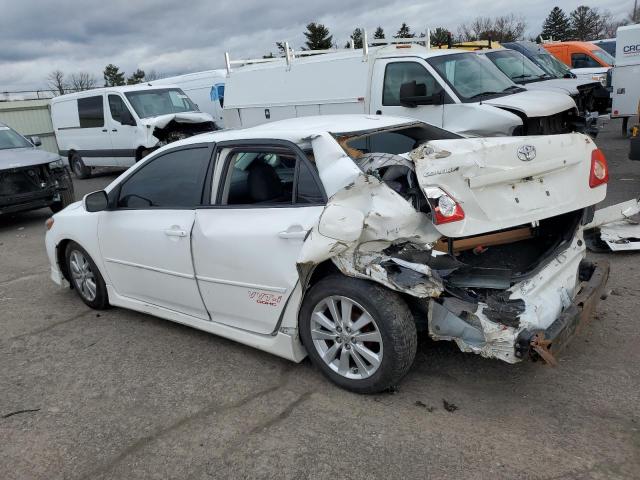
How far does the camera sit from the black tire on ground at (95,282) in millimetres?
4645

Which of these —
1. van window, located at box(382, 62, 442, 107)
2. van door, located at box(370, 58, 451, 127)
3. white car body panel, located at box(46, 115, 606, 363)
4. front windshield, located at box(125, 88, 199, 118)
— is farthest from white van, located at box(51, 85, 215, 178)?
white car body panel, located at box(46, 115, 606, 363)

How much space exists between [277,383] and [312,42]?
4402 cm

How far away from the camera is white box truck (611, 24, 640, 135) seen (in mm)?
12062

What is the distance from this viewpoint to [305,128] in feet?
11.6

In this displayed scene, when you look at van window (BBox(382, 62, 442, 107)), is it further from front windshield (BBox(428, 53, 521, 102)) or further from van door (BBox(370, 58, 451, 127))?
front windshield (BBox(428, 53, 521, 102))

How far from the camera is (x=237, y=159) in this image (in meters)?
3.67

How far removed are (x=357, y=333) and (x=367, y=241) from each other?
535mm

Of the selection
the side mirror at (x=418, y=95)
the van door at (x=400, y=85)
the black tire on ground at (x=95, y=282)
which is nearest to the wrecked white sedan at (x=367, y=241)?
the black tire on ground at (x=95, y=282)

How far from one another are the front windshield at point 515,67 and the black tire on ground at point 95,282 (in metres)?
8.35

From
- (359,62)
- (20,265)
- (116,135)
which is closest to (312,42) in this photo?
(116,135)

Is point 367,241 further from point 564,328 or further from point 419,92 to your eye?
point 419,92

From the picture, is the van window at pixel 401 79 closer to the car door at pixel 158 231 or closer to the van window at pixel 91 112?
the car door at pixel 158 231

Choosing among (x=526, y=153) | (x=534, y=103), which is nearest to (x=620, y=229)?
(x=534, y=103)

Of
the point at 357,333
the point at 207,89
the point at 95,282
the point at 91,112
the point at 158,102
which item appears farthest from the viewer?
the point at 207,89
